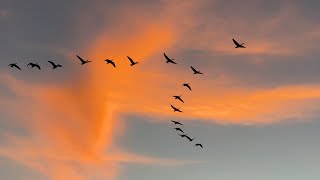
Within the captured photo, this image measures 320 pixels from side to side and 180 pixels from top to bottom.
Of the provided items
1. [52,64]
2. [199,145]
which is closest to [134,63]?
[52,64]

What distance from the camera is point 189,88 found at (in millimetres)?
180500

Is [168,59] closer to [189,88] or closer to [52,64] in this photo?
[189,88]

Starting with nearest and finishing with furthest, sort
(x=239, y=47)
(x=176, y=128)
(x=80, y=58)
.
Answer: (x=239, y=47) < (x=80, y=58) < (x=176, y=128)

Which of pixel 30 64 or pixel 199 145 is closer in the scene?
pixel 30 64

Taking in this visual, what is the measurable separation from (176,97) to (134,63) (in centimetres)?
1708

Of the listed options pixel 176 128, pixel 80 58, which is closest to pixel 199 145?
pixel 176 128

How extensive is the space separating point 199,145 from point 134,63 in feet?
127

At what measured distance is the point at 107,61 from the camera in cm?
17312

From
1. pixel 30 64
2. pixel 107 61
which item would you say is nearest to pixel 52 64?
pixel 30 64

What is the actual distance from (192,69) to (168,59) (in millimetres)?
10010

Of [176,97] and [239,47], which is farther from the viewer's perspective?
[176,97]

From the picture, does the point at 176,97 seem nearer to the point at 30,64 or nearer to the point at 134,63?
the point at 134,63

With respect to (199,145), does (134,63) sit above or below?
above

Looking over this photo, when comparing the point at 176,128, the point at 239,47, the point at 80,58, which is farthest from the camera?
the point at 176,128
